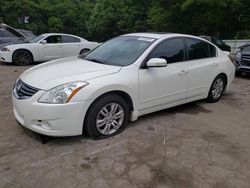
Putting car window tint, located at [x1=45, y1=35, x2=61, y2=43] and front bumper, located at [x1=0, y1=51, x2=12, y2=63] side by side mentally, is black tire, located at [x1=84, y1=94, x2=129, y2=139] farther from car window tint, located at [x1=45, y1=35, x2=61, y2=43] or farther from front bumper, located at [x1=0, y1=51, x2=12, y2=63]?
car window tint, located at [x1=45, y1=35, x2=61, y2=43]

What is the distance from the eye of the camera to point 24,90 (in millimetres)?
3389

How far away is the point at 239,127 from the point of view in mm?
4211

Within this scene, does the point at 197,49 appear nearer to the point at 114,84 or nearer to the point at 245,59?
the point at 114,84

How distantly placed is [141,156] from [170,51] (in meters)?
1.99

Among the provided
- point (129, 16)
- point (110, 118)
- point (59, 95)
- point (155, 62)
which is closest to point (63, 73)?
point (59, 95)

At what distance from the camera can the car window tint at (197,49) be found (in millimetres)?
4652

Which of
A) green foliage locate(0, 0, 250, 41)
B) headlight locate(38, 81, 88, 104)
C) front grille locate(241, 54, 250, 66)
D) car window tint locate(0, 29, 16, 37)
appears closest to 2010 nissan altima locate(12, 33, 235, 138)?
headlight locate(38, 81, 88, 104)

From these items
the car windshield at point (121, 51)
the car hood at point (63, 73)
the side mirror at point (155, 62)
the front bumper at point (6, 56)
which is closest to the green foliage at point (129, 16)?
the front bumper at point (6, 56)

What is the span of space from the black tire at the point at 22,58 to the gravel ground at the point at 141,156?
5.59 meters

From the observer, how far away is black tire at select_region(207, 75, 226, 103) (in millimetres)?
5266

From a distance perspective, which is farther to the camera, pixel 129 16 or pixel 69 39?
pixel 129 16

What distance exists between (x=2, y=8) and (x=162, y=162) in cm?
2565

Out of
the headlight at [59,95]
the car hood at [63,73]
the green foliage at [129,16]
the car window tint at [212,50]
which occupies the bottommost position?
the headlight at [59,95]

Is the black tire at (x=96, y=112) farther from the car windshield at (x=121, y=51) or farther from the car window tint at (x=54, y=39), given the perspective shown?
the car window tint at (x=54, y=39)
